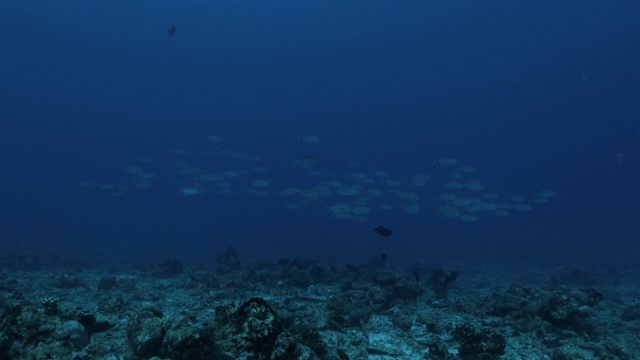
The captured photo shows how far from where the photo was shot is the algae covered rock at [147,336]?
5996mm

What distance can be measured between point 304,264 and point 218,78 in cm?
11966

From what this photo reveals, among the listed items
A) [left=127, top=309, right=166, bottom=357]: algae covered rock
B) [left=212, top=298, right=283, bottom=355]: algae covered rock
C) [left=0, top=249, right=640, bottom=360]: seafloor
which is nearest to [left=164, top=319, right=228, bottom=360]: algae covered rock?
[left=0, top=249, right=640, bottom=360]: seafloor

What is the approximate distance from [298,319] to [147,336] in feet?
13.7

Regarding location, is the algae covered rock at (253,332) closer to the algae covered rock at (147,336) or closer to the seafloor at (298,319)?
the seafloor at (298,319)

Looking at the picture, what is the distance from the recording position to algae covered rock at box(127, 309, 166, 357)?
6.00 meters

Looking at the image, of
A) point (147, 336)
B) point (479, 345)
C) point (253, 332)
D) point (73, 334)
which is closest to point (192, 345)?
point (253, 332)

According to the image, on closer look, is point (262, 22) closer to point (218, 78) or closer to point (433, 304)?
point (218, 78)

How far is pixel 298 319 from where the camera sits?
9602 mm

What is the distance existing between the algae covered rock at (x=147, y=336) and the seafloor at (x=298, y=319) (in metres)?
0.02

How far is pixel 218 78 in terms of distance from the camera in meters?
128

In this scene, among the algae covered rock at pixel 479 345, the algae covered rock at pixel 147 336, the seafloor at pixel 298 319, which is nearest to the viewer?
the seafloor at pixel 298 319

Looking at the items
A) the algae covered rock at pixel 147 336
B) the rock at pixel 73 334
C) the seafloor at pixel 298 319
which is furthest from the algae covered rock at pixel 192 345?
the rock at pixel 73 334

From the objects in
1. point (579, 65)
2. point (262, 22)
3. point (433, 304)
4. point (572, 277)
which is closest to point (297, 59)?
point (262, 22)

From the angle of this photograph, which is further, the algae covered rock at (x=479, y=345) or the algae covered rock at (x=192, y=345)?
the algae covered rock at (x=479, y=345)
